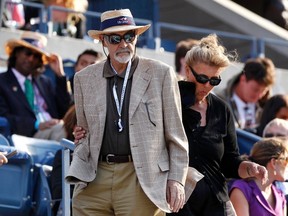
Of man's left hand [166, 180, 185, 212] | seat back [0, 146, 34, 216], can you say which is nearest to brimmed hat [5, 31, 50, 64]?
seat back [0, 146, 34, 216]

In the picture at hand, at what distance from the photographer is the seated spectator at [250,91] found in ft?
37.7

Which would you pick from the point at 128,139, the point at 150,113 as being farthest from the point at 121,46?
the point at 128,139

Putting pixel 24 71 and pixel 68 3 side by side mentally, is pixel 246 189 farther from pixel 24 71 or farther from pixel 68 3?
pixel 68 3

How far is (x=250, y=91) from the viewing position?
11.6 meters

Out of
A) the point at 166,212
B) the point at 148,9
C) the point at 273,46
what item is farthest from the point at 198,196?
the point at 273,46

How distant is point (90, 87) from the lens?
700cm

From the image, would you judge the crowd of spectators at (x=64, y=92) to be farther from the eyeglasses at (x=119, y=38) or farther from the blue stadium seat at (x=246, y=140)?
the eyeglasses at (x=119, y=38)

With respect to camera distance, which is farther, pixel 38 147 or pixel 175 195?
pixel 38 147

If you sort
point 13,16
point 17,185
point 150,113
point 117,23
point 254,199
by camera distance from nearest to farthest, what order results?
point 150,113 < point 117,23 < point 254,199 < point 17,185 < point 13,16

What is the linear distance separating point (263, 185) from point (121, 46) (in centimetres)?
208

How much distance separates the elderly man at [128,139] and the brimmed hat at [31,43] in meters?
4.53

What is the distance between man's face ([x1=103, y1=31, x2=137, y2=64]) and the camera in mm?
6902

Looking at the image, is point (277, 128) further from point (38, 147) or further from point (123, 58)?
point (123, 58)

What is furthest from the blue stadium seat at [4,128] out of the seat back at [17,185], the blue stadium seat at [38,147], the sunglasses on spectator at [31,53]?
the seat back at [17,185]
